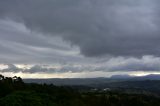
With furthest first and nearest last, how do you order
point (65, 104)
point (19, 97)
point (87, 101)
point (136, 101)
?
point (136, 101) < point (87, 101) < point (65, 104) < point (19, 97)

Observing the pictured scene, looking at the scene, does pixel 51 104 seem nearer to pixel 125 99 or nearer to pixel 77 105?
pixel 77 105

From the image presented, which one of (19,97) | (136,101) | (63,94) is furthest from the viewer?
(136,101)

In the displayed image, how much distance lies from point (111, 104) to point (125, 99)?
9.94 meters

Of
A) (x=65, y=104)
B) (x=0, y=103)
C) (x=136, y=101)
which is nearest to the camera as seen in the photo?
(x=0, y=103)

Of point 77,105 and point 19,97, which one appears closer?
point 19,97

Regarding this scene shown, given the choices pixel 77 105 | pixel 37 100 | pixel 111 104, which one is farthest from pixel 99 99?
pixel 37 100

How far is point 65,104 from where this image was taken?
269 feet

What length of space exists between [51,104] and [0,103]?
11.8 meters

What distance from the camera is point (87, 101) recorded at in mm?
102688

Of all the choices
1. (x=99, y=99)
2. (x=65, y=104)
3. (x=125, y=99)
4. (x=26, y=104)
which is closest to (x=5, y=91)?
(x=65, y=104)

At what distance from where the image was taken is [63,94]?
95125mm

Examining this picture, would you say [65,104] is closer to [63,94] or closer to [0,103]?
[63,94]

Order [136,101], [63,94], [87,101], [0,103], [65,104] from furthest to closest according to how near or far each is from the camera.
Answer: [136,101] < [87,101] < [63,94] < [65,104] < [0,103]

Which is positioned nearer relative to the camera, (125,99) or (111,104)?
(111,104)
